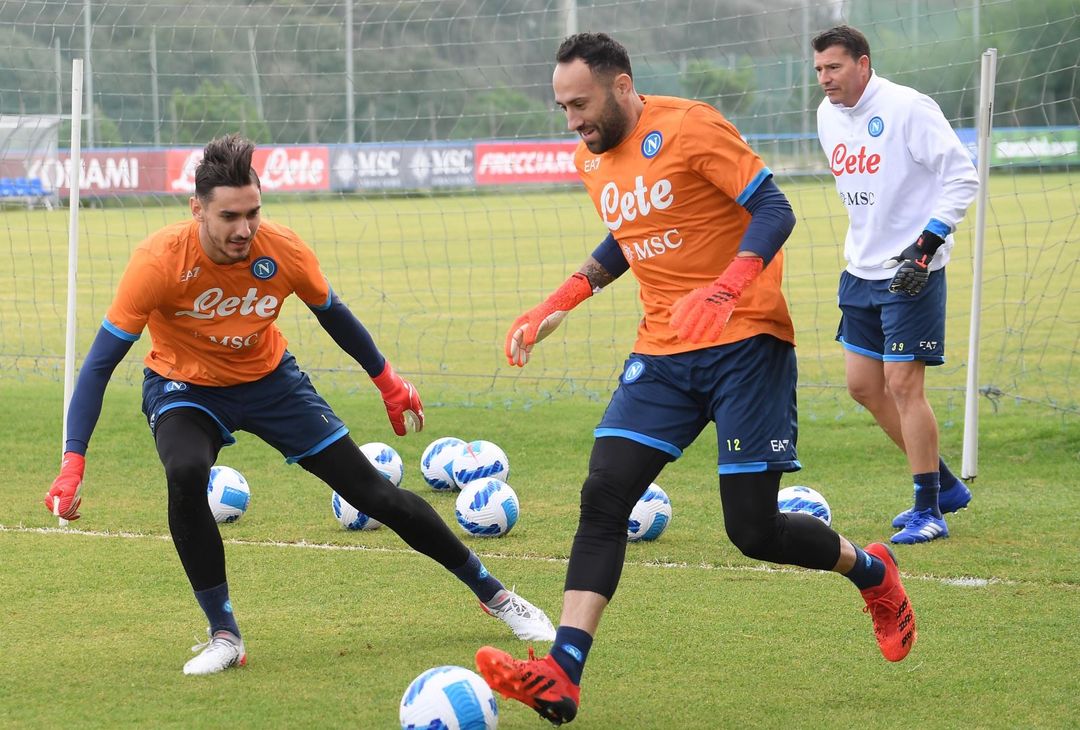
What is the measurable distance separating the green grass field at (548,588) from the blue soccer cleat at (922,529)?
7cm

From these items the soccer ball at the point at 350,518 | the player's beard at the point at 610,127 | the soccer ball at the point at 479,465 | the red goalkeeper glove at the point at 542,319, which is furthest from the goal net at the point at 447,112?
the player's beard at the point at 610,127

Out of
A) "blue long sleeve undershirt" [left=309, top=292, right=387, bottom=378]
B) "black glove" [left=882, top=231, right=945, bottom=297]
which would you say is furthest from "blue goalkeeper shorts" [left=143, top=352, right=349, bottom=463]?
"black glove" [left=882, top=231, right=945, bottom=297]

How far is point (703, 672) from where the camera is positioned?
4.74m

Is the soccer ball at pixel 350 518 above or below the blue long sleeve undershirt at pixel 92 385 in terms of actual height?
below

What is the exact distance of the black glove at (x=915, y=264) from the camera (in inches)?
231

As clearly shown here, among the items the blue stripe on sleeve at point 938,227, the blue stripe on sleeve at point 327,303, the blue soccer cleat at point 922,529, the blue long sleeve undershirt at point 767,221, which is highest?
the blue long sleeve undershirt at point 767,221

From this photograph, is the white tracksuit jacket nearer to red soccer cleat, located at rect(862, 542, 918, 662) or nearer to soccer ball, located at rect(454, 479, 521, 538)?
soccer ball, located at rect(454, 479, 521, 538)

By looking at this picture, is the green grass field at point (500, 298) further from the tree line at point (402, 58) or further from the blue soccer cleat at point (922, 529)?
the blue soccer cleat at point (922, 529)

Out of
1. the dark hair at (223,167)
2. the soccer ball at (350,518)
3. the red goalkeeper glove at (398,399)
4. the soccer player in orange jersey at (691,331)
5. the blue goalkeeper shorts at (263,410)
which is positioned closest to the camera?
the soccer player in orange jersey at (691,331)

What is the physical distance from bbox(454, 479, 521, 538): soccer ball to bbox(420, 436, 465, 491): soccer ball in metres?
1.03

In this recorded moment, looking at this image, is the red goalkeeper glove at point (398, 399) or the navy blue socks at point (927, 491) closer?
the red goalkeeper glove at point (398, 399)

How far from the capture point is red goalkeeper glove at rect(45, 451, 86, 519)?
→ 4.66m

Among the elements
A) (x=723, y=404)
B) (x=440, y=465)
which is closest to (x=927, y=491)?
(x=723, y=404)

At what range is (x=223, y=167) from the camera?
15.0ft
